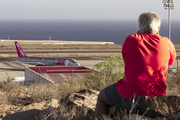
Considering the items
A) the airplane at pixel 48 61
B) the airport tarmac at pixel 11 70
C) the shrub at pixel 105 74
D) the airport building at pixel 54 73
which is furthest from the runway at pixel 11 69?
the shrub at pixel 105 74

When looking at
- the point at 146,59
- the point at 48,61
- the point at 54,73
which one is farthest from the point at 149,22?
the point at 48,61

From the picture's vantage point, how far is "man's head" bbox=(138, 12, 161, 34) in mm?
4082

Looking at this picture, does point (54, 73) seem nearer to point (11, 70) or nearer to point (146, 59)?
point (11, 70)

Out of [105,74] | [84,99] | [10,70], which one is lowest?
[10,70]

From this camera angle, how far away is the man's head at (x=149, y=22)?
4082 mm

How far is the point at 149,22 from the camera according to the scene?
410cm

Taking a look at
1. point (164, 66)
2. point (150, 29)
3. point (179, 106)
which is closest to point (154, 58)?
point (164, 66)

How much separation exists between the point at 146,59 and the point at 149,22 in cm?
63

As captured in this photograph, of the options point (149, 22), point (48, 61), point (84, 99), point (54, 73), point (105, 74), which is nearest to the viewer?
point (149, 22)

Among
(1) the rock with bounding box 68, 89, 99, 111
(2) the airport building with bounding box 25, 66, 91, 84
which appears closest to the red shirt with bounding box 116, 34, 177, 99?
(1) the rock with bounding box 68, 89, 99, 111

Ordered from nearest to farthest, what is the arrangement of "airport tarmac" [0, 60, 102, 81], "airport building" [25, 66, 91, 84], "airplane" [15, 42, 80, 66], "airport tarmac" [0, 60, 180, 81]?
1. "airport building" [25, 66, 91, 84]
2. "airport tarmac" [0, 60, 102, 81]
3. "airport tarmac" [0, 60, 180, 81]
4. "airplane" [15, 42, 80, 66]

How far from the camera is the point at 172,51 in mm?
4191

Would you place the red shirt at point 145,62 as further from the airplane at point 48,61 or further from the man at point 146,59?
the airplane at point 48,61

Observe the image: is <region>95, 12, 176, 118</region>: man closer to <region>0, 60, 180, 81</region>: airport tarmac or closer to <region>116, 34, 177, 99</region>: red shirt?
<region>116, 34, 177, 99</region>: red shirt
